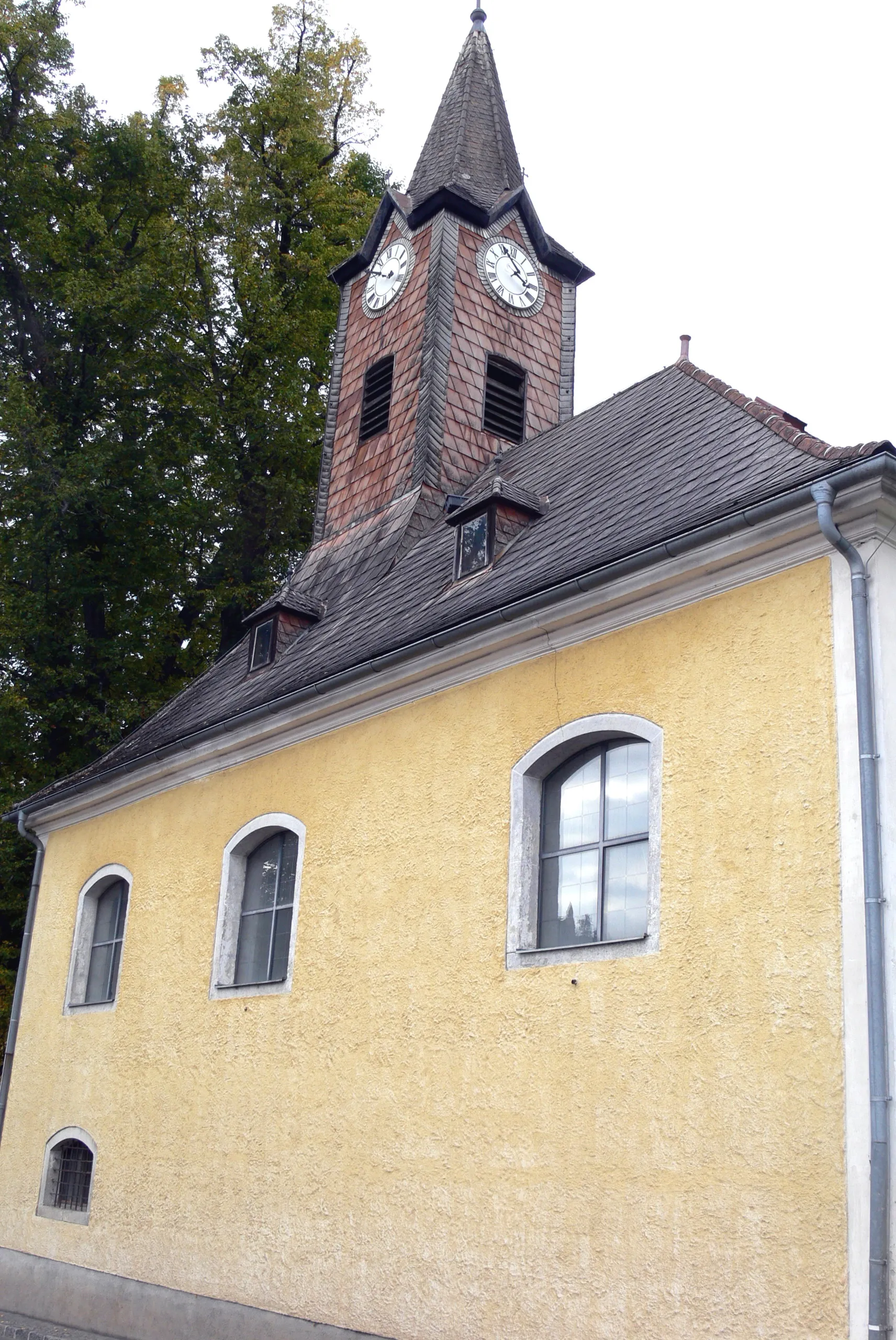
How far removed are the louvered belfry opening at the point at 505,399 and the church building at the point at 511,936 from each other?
1484mm

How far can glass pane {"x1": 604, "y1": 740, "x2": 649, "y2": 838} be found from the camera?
8562 millimetres

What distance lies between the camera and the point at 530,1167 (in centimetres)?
829

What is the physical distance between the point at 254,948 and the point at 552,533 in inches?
170

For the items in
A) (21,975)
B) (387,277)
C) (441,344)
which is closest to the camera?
(21,975)

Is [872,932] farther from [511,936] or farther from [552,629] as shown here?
[552,629]

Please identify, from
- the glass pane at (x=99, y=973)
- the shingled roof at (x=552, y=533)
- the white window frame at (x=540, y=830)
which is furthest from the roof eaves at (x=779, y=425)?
the glass pane at (x=99, y=973)

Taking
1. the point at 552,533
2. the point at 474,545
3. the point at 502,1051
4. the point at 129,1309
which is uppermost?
the point at 474,545

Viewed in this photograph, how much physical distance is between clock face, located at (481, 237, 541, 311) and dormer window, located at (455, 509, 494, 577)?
641 centimetres

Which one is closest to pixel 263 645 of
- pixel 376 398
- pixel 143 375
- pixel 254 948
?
pixel 254 948

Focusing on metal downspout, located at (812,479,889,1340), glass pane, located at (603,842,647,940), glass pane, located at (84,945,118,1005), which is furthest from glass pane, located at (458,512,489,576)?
glass pane, located at (84,945,118,1005)

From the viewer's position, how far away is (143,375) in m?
20.8

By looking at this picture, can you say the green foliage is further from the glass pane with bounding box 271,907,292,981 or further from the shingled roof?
the glass pane with bounding box 271,907,292,981

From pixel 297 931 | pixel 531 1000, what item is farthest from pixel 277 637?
pixel 531 1000

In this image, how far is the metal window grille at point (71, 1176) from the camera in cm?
1299
